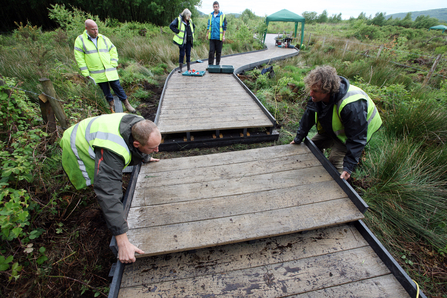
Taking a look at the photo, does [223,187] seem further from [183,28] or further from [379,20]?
[379,20]

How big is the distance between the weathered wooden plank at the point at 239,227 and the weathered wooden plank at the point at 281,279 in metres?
0.26

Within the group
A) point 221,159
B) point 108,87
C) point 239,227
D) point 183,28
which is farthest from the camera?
point 183,28

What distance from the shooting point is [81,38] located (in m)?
3.60

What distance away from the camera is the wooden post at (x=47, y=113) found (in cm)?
224

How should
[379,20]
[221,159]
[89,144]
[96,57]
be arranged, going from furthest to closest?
[379,20]
[96,57]
[221,159]
[89,144]

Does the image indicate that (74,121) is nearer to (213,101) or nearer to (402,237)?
(213,101)

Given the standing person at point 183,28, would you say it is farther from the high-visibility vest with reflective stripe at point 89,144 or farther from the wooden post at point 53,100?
the high-visibility vest with reflective stripe at point 89,144

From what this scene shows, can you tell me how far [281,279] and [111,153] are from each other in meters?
1.73

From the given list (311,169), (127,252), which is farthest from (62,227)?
(311,169)

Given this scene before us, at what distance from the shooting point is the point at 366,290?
155 centimetres

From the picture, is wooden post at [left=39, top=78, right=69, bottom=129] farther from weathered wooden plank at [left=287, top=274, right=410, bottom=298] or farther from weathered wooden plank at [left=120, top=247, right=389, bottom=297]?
weathered wooden plank at [left=287, top=274, right=410, bottom=298]

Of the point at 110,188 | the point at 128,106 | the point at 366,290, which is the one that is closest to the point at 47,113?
the point at 110,188

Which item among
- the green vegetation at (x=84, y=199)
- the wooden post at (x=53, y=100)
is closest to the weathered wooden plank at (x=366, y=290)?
the green vegetation at (x=84, y=199)

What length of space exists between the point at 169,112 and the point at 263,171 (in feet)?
8.07
